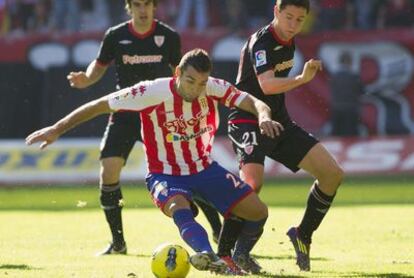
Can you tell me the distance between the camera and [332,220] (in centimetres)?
1357

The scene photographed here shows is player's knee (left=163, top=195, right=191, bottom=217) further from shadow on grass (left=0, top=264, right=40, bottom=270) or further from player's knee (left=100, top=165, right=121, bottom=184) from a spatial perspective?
player's knee (left=100, top=165, right=121, bottom=184)

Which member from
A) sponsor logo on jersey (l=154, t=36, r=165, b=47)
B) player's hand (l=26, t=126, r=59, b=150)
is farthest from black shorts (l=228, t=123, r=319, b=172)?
sponsor logo on jersey (l=154, t=36, r=165, b=47)

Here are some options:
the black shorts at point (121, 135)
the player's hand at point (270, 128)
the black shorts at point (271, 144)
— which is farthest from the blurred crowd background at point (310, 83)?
the player's hand at point (270, 128)

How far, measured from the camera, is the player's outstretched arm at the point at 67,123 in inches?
324

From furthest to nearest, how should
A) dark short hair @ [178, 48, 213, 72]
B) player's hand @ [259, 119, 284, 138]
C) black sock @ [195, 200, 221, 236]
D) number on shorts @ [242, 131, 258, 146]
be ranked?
1. black sock @ [195, 200, 221, 236]
2. number on shorts @ [242, 131, 258, 146]
3. dark short hair @ [178, 48, 213, 72]
4. player's hand @ [259, 119, 284, 138]

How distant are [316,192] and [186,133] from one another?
1.32 m

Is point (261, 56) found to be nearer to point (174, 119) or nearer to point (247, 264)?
point (174, 119)

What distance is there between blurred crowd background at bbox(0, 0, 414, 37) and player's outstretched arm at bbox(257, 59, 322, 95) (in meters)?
12.0

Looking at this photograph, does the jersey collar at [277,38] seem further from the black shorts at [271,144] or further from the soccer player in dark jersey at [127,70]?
the soccer player in dark jersey at [127,70]

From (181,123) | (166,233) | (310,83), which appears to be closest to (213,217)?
(166,233)

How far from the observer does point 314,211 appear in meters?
9.52

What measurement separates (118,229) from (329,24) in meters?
11.3

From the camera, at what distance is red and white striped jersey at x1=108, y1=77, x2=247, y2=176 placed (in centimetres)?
876

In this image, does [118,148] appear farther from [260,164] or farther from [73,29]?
[73,29]
